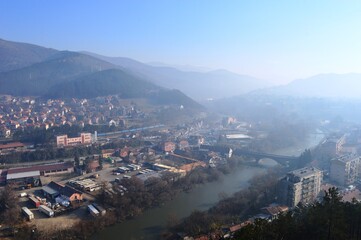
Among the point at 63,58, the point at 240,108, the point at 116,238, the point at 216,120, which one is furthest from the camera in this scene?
the point at 63,58

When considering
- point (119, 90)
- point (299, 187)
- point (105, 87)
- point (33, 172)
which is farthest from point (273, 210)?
point (105, 87)

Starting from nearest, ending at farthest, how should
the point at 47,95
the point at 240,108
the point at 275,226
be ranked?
the point at 275,226 < the point at 47,95 < the point at 240,108

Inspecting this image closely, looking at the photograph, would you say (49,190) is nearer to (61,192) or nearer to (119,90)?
(61,192)

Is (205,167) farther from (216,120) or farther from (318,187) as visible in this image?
(216,120)

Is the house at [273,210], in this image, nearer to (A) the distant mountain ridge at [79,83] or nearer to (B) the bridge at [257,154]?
(B) the bridge at [257,154]

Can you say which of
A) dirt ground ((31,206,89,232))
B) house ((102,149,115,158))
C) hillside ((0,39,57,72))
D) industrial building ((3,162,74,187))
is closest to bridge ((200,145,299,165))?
house ((102,149,115,158))

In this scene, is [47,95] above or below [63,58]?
below

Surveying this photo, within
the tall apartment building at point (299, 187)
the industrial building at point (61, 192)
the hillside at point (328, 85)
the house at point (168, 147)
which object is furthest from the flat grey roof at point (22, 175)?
the hillside at point (328, 85)

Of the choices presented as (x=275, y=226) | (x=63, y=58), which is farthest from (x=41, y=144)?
(x=63, y=58)
